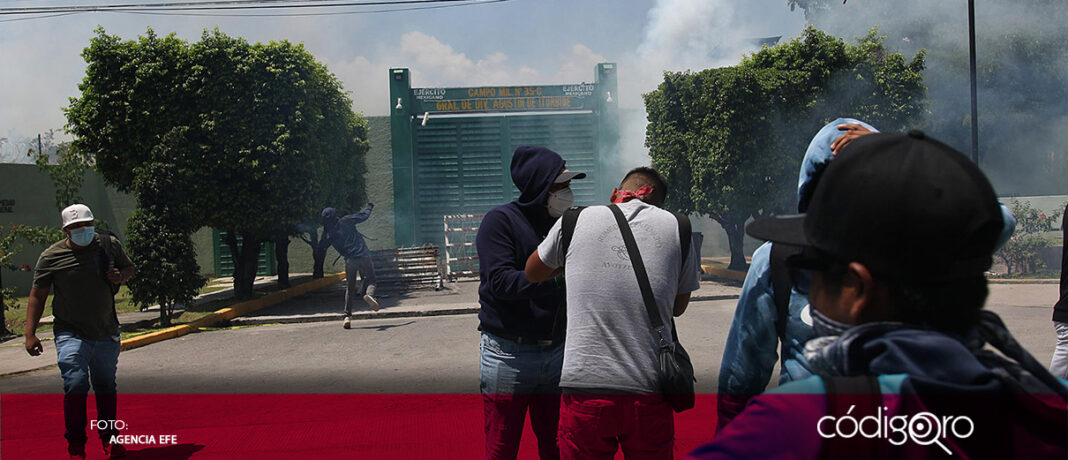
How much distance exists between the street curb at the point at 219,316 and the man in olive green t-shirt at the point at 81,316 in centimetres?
494

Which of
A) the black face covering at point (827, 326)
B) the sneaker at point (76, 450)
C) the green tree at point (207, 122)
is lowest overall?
the sneaker at point (76, 450)

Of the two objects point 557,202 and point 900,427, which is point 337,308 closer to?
point 557,202

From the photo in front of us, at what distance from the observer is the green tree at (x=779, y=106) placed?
12.9 metres

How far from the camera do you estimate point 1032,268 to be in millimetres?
13711

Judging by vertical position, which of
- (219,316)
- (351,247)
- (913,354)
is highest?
(913,354)

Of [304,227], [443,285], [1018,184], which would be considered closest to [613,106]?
[443,285]

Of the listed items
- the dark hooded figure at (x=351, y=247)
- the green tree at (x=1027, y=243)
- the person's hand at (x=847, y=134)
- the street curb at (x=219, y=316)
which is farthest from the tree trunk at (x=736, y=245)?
the person's hand at (x=847, y=134)

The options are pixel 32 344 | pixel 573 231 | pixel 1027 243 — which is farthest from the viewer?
pixel 1027 243

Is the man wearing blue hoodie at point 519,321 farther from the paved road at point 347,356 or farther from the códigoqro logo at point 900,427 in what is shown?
the paved road at point 347,356

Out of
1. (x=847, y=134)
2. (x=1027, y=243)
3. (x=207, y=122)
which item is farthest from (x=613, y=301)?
(x=1027, y=243)

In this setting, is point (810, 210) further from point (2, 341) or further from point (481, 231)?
point (2, 341)

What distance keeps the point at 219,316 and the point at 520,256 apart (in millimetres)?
9314

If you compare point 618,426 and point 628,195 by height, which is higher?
point 628,195

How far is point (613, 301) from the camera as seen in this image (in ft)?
7.50
